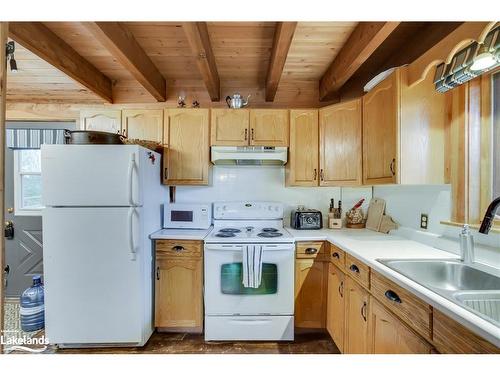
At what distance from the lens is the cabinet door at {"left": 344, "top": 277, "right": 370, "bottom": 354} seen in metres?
1.42

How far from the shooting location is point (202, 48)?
1653 millimetres

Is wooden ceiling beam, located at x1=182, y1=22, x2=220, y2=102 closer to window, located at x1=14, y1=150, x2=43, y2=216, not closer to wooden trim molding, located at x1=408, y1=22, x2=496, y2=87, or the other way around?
wooden trim molding, located at x1=408, y1=22, x2=496, y2=87

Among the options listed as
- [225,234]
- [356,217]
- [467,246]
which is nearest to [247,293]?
[225,234]

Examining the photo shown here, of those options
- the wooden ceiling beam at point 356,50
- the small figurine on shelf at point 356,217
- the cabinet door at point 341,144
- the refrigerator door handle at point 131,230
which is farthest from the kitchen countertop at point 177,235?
the wooden ceiling beam at point 356,50

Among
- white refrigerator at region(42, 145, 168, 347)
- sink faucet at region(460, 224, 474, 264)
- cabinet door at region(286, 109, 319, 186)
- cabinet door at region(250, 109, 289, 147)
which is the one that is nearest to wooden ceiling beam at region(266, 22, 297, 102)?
cabinet door at region(250, 109, 289, 147)

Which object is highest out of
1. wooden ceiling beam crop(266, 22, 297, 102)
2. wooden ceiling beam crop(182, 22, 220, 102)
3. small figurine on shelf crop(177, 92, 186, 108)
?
wooden ceiling beam crop(182, 22, 220, 102)

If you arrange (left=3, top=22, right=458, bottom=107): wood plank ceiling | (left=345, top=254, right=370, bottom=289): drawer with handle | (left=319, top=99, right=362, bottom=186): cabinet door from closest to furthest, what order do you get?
(left=345, top=254, right=370, bottom=289): drawer with handle → (left=3, top=22, right=458, bottom=107): wood plank ceiling → (left=319, top=99, right=362, bottom=186): cabinet door

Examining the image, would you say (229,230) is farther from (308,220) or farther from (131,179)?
(131,179)

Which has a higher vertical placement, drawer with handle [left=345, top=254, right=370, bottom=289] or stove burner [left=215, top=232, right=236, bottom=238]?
stove burner [left=215, top=232, right=236, bottom=238]

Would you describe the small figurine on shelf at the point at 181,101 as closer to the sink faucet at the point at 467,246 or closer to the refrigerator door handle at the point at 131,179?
the refrigerator door handle at the point at 131,179

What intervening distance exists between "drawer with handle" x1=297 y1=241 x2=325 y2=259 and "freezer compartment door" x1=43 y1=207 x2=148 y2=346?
52.6 inches

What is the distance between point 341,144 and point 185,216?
1696 mm

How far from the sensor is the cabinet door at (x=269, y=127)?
2.35 m
